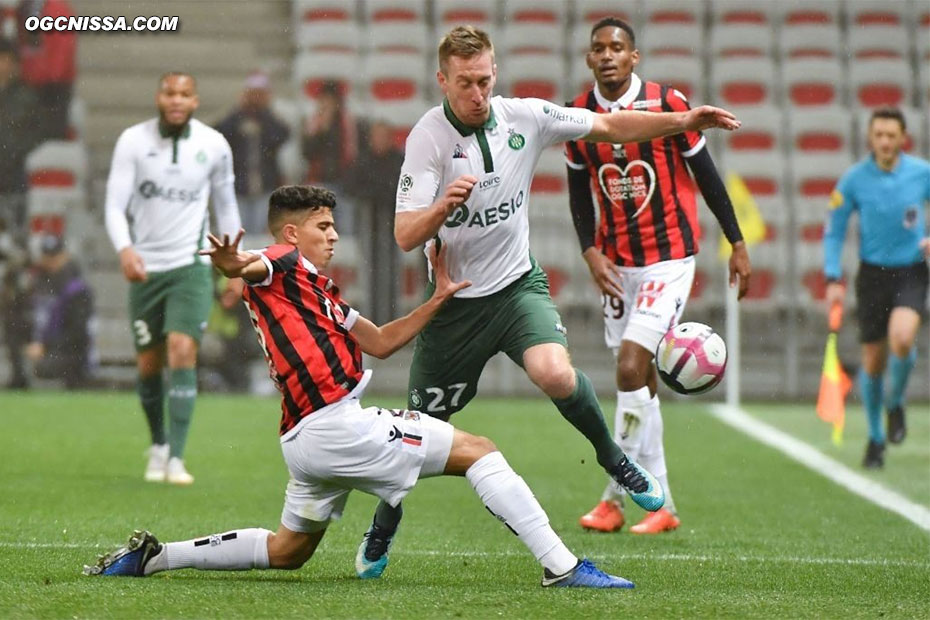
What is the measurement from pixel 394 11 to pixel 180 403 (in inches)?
393

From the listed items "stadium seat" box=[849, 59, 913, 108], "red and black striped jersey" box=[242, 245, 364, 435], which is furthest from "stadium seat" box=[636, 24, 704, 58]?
"red and black striped jersey" box=[242, 245, 364, 435]

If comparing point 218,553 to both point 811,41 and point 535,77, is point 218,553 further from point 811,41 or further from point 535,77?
point 811,41

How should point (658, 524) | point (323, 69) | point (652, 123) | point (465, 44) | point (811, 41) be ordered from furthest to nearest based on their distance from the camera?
point (811, 41), point (323, 69), point (658, 524), point (652, 123), point (465, 44)

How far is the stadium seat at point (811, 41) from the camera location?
60.8 feet

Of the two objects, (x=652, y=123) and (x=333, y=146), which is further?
(x=333, y=146)

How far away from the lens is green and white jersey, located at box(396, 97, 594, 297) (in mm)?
6059

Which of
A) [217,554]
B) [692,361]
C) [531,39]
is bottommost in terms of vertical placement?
[217,554]

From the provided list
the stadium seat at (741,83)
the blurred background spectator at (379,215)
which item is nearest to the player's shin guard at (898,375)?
the blurred background spectator at (379,215)

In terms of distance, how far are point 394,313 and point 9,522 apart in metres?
8.31

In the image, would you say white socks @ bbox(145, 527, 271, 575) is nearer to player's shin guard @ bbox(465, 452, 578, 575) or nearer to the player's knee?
player's shin guard @ bbox(465, 452, 578, 575)

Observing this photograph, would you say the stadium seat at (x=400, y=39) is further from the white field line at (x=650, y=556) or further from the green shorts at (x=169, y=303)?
the white field line at (x=650, y=556)

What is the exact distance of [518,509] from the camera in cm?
535

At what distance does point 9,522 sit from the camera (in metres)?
7.22

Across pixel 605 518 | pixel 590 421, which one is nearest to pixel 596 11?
pixel 605 518
